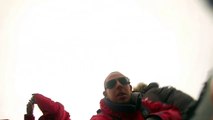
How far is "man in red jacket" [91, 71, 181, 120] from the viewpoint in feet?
6.78

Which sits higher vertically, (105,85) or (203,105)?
(105,85)

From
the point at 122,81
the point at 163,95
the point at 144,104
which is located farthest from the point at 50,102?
the point at 163,95

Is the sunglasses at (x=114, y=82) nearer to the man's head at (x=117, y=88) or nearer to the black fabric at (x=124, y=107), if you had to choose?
the man's head at (x=117, y=88)

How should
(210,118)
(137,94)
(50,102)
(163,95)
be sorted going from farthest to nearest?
(50,102), (137,94), (163,95), (210,118)

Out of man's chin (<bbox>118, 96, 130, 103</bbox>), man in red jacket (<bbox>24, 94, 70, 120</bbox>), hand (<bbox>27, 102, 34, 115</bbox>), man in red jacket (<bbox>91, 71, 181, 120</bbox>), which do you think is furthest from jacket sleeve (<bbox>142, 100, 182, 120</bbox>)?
hand (<bbox>27, 102, 34, 115</bbox>)

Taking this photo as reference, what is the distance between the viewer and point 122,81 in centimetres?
234

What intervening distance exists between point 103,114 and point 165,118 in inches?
28.9

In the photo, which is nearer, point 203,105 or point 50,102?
point 203,105

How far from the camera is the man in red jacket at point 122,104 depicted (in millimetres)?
2066

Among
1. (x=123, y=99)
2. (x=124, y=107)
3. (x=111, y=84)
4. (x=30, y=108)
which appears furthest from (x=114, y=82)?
(x=30, y=108)

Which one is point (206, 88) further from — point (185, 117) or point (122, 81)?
point (122, 81)

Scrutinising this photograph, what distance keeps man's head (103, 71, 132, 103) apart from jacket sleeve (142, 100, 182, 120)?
19 cm

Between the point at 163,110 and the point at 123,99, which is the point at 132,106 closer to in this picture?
the point at 123,99

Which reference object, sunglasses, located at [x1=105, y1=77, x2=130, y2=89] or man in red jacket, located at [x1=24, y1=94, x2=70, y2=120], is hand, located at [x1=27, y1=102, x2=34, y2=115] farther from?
sunglasses, located at [x1=105, y1=77, x2=130, y2=89]
